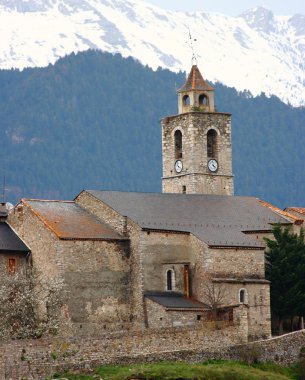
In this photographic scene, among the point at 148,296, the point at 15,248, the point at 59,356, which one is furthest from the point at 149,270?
the point at 59,356

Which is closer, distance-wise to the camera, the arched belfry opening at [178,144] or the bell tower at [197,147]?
the bell tower at [197,147]

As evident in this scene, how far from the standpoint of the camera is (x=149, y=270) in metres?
85.7

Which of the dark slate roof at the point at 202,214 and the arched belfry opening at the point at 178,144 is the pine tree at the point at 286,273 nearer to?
the dark slate roof at the point at 202,214

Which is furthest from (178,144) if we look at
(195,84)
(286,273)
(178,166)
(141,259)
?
(141,259)

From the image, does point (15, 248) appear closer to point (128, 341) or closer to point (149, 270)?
point (149, 270)

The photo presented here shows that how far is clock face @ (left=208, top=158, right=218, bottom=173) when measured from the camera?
104 metres

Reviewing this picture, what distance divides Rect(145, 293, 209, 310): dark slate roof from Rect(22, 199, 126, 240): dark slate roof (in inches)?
155

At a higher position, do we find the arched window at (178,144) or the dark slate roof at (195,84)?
the dark slate roof at (195,84)

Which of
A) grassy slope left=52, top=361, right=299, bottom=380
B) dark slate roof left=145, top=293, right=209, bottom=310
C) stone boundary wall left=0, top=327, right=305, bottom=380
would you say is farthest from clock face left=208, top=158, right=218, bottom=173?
grassy slope left=52, top=361, right=299, bottom=380

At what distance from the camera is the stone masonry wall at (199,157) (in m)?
103

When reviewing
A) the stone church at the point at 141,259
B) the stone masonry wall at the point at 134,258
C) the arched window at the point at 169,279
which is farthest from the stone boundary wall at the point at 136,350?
the arched window at the point at 169,279

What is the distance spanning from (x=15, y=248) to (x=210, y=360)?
560 inches

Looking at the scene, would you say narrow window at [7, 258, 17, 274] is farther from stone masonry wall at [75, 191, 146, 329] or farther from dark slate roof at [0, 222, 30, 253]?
Answer: stone masonry wall at [75, 191, 146, 329]

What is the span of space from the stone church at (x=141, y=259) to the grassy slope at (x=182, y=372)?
16.9 ft
